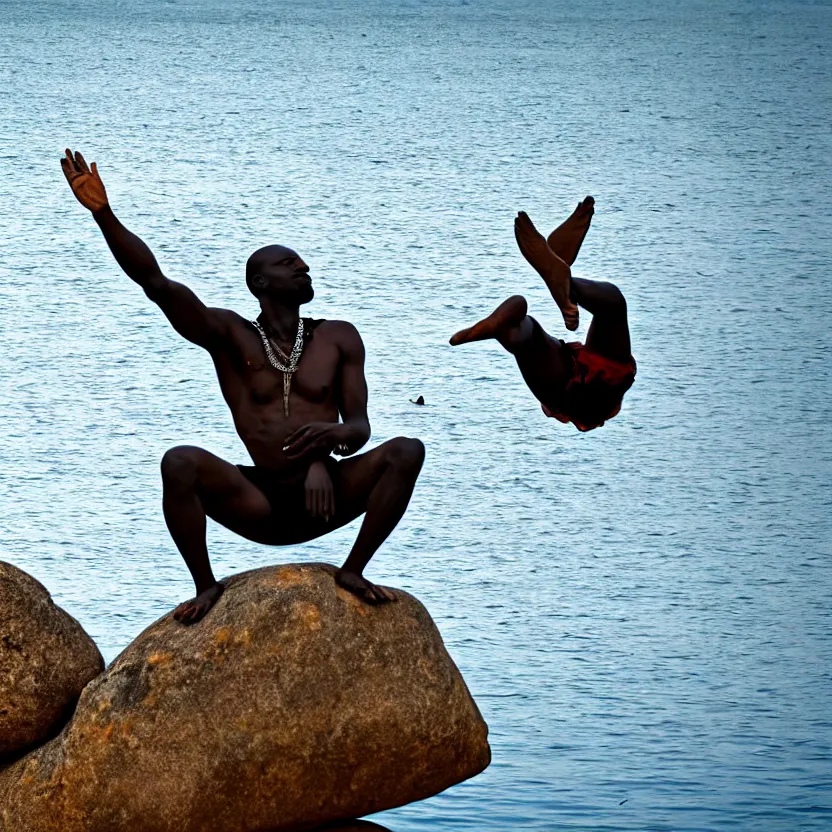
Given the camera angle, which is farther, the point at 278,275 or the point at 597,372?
the point at 597,372

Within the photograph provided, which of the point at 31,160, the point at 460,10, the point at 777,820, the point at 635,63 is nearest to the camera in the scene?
the point at 777,820

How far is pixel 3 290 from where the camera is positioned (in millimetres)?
10188

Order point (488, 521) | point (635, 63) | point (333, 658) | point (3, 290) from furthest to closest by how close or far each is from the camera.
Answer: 1. point (635, 63)
2. point (3, 290)
3. point (488, 521)
4. point (333, 658)

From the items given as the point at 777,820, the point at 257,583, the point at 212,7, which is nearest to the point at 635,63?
the point at 212,7

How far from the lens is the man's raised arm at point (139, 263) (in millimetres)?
5234

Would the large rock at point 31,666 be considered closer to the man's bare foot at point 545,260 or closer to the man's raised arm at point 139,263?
the man's raised arm at point 139,263

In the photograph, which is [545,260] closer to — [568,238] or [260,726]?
[568,238]

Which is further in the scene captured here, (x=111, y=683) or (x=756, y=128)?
(x=756, y=128)

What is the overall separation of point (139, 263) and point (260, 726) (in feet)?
3.85

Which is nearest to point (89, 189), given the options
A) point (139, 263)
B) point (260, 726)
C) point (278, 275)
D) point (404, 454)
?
point (139, 263)

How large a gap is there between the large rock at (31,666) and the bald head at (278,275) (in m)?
0.98

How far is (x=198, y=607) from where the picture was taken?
5.48 m

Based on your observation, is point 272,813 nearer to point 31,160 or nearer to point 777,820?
point 777,820

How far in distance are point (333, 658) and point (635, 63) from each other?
7.90 m
